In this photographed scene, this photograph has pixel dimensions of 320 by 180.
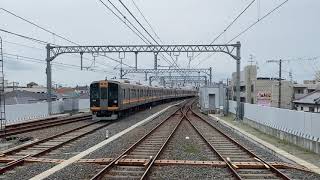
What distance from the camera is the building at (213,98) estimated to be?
40719mm

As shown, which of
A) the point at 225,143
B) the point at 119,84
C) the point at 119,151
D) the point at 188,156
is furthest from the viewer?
the point at 119,84

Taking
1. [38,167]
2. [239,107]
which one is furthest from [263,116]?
[38,167]

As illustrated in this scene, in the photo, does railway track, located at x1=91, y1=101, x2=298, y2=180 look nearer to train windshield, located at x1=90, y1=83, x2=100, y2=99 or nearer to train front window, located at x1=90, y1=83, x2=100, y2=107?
train front window, located at x1=90, y1=83, x2=100, y2=107

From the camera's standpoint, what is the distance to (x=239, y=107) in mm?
31156

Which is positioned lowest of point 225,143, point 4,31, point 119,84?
point 225,143

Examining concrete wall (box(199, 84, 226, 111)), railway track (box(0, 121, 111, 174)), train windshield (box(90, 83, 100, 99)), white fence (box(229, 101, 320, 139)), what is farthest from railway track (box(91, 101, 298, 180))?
concrete wall (box(199, 84, 226, 111))

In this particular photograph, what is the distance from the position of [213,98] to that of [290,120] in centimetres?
2369

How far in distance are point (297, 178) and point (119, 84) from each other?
21.3 metres

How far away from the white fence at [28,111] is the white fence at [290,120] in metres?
14.9

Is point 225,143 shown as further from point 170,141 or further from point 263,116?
point 263,116

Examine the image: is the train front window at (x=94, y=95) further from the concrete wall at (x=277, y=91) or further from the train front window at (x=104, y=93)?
Answer: the concrete wall at (x=277, y=91)

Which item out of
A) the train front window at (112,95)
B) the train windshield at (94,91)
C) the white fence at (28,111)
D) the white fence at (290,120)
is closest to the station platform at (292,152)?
the white fence at (290,120)

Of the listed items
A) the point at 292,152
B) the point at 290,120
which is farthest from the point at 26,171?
the point at 290,120

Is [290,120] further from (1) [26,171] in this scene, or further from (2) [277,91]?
(2) [277,91]
